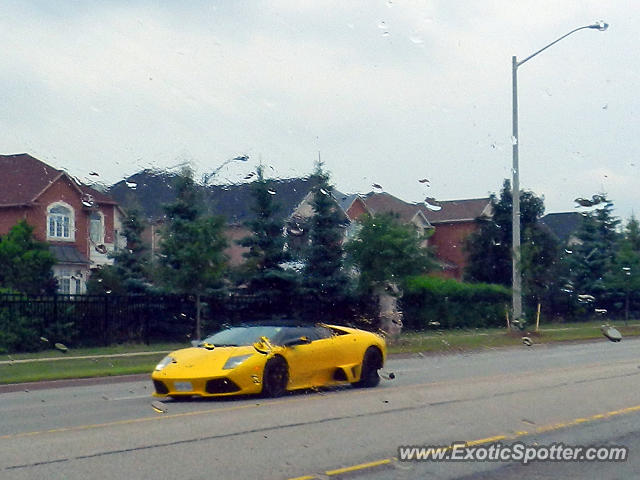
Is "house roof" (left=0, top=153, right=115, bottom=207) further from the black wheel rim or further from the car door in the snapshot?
the black wheel rim

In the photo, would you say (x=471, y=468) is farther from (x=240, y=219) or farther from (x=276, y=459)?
(x=240, y=219)

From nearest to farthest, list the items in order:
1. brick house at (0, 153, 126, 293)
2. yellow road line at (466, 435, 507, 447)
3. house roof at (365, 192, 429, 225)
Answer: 1. yellow road line at (466, 435, 507, 447)
2. brick house at (0, 153, 126, 293)
3. house roof at (365, 192, 429, 225)

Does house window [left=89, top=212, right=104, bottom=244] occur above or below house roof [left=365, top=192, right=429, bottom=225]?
below

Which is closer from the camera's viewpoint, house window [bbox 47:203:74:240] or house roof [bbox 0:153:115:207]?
house roof [bbox 0:153:115:207]

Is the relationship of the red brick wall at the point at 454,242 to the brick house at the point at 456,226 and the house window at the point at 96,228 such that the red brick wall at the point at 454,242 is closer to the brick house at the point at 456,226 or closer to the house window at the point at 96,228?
the brick house at the point at 456,226

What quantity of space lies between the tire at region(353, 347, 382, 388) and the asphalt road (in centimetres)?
26

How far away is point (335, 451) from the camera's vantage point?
945 cm

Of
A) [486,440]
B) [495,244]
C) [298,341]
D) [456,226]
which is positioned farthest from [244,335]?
[456,226]

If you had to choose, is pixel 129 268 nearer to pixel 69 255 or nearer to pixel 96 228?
pixel 69 255

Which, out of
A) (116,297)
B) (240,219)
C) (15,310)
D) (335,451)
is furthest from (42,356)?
(335,451)

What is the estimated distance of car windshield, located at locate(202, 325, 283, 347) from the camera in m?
14.6

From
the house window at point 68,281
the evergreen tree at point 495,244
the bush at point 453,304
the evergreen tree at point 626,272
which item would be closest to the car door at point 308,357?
the bush at point 453,304

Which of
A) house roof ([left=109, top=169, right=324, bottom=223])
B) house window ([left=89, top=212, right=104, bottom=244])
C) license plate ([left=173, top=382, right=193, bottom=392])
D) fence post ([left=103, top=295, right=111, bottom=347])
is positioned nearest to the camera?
license plate ([left=173, top=382, right=193, bottom=392])

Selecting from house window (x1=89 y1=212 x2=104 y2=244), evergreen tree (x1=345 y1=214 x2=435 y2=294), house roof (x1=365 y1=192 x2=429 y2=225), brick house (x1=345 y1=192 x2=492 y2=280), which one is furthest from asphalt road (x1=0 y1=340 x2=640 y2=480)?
brick house (x1=345 y1=192 x2=492 y2=280)
